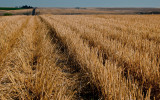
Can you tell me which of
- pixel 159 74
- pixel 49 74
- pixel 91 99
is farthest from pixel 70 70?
pixel 159 74

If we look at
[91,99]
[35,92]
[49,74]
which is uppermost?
[49,74]

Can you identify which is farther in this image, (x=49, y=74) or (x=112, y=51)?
(x=112, y=51)

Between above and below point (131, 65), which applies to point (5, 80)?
below

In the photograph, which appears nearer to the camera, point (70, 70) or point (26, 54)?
point (70, 70)

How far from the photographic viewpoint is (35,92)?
65.6 inches

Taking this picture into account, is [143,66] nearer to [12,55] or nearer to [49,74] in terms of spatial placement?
[49,74]

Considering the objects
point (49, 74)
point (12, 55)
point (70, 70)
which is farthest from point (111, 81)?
point (12, 55)

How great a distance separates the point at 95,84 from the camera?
196 cm

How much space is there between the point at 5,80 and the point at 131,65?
6.74ft

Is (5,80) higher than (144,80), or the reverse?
(144,80)

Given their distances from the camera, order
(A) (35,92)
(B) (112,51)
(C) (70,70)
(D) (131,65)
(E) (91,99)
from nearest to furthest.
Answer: (A) (35,92) → (E) (91,99) → (D) (131,65) → (C) (70,70) → (B) (112,51)

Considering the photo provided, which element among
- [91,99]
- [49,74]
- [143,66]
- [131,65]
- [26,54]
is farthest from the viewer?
[26,54]

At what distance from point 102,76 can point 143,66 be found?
0.74 metres

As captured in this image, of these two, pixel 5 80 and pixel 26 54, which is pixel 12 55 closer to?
pixel 26 54
